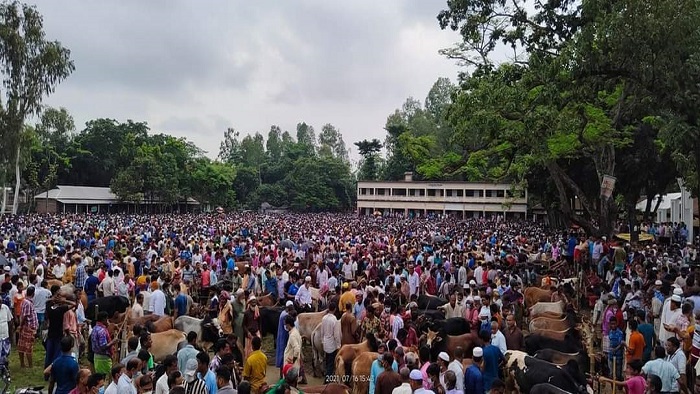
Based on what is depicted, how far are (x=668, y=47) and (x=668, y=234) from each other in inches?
685

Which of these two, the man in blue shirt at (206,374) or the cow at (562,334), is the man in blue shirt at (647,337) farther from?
the man in blue shirt at (206,374)

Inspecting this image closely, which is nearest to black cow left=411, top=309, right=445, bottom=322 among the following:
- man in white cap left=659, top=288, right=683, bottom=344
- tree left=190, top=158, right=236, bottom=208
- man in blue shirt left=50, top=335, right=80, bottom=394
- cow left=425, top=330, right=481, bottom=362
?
cow left=425, top=330, right=481, bottom=362

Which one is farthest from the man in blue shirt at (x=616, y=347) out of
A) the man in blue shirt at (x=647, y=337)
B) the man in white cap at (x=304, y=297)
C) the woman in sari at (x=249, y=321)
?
the man in white cap at (x=304, y=297)

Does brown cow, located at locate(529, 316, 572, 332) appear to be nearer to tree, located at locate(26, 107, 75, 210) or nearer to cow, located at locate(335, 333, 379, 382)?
cow, located at locate(335, 333, 379, 382)

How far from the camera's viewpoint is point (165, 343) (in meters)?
9.09

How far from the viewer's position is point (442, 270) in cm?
1470

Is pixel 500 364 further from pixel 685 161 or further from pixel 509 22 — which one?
pixel 509 22

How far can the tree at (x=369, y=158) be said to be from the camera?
77125 mm

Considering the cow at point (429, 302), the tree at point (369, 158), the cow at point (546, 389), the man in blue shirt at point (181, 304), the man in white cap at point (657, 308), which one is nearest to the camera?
the cow at point (546, 389)

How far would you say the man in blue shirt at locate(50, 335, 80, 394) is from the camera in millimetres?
6773

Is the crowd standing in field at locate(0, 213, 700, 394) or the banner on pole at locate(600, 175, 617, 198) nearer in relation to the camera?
the crowd standing in field at locate(0, 213, 700, 394)

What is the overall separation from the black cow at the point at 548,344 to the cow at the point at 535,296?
158 inches

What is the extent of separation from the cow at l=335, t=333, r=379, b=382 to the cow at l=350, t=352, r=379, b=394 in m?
0.31

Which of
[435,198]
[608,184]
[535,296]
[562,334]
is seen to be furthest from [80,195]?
[562,334]
